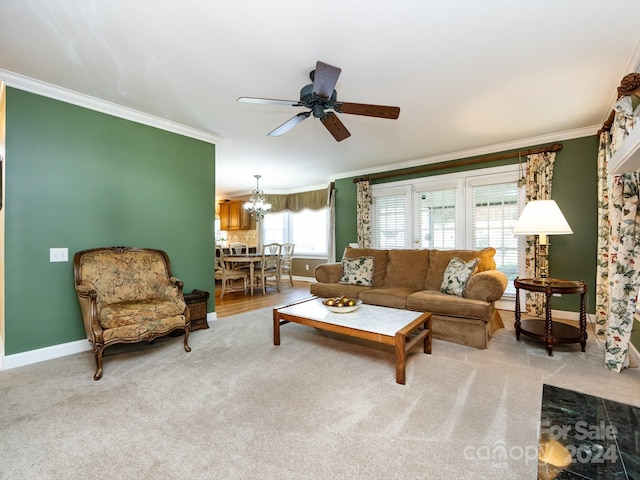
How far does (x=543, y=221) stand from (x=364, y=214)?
321 cm

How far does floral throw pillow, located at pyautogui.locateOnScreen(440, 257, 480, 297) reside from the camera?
130 inches

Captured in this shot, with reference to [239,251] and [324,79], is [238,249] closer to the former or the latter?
[239,251]

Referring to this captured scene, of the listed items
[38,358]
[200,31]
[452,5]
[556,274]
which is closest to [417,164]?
[556,274]

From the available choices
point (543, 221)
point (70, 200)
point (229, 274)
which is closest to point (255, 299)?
point (229, 274)

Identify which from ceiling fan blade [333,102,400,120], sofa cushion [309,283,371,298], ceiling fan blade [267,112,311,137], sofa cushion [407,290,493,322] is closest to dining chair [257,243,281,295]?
sofa cushion [309,283,371,298]

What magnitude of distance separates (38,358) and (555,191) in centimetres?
626

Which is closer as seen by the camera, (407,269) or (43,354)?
(43,354)

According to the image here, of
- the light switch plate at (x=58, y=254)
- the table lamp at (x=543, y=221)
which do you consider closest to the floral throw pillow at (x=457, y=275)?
the table lamp at (x=543, y=221)

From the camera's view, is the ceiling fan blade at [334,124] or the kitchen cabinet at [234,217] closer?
the ceiling fan blade at [334,124]

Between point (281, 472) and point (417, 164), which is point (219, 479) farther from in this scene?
point (417, 164)

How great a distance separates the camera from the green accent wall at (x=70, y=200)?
2.65 metres

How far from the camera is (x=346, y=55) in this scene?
229cm

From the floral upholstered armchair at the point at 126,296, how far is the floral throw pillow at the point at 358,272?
216 centimetres

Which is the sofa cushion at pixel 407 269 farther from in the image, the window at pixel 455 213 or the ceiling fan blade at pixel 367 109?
the ceiling fan blade at pixel 367 109
